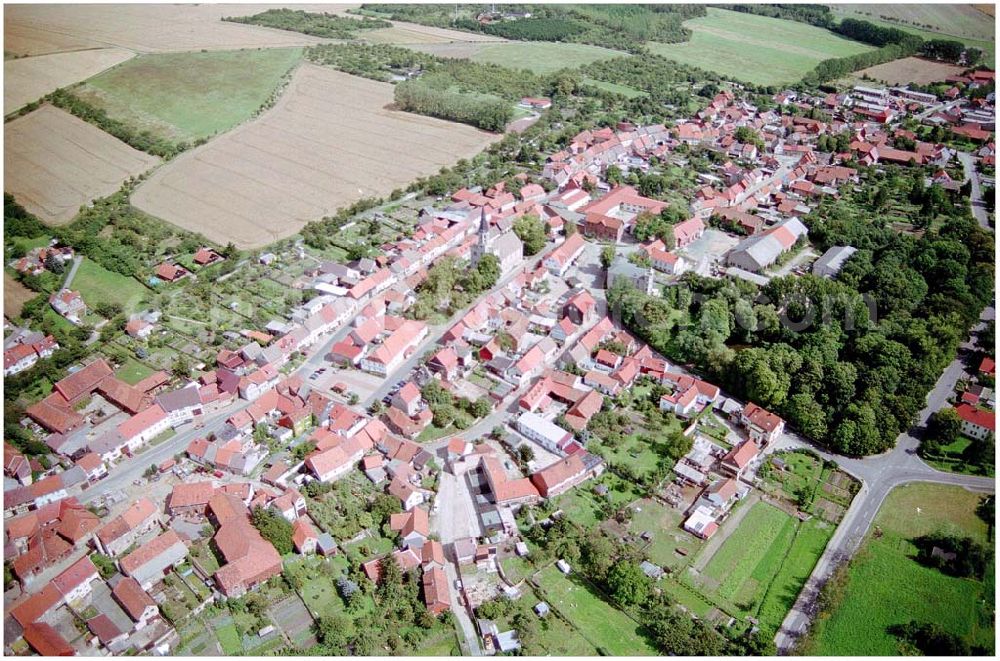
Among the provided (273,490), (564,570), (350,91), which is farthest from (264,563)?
(350,91)

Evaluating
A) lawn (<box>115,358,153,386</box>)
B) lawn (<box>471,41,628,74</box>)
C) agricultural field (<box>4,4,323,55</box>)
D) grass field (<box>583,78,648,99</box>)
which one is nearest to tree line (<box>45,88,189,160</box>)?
agricultural field (<box>4,4,323,55</box>)

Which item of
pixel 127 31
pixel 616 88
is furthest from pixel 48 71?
pixel 616 88

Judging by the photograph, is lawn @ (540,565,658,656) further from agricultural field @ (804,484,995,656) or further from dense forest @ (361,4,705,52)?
dense forest @ (361,4,705,52)

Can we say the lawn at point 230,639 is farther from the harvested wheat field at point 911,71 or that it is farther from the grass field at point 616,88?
the harvested wheat field at point 911,71

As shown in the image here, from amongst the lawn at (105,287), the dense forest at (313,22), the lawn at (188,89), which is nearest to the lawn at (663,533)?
the lawn at (105,287)

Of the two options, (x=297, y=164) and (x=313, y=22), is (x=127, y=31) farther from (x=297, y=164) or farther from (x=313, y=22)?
(x=297, y=164)
